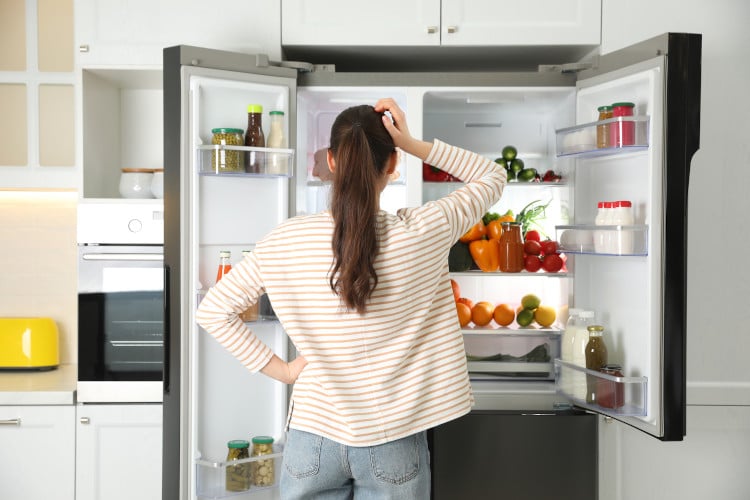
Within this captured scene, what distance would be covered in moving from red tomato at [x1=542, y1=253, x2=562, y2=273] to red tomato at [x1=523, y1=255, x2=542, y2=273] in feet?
0.07

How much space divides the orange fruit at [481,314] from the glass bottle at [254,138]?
888 mm

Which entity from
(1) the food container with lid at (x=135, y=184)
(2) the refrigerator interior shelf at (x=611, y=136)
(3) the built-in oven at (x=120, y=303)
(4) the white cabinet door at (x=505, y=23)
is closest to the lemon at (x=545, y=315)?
(2) the refrigerator interior shelf at (x=611, y=136)

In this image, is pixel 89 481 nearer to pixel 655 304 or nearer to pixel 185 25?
pixel 185 25

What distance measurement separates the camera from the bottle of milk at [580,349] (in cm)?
220

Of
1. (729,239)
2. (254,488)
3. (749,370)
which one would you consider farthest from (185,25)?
(749,370)

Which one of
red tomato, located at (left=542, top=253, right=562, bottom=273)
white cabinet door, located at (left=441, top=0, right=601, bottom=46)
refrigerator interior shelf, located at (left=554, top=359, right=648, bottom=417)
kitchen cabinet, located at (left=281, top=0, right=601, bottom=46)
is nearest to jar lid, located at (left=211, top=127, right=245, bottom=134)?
kitchen cabinet, located at (left=281, top=0, right=601, bottom=46)

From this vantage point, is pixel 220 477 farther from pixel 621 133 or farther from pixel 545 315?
pixel 621 133

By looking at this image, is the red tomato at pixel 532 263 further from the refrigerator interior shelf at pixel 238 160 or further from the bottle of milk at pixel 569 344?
the refrigerator interior shelf at pixel 238 160

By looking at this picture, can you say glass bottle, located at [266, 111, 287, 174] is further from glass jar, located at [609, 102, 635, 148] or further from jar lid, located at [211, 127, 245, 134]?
glass jar, located at [609, 102, 635, 148]

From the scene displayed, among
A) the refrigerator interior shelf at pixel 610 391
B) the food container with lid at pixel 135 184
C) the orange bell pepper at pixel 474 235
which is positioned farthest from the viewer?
the food container with lid at pixel 135 184

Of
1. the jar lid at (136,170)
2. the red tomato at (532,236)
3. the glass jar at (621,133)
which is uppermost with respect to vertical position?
the glass jar at (621,133)

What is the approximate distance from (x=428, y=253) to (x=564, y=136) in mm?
1071

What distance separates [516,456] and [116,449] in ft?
4.46

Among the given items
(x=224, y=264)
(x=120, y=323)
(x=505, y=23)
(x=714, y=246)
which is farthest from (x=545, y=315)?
(x=120, y=323)
